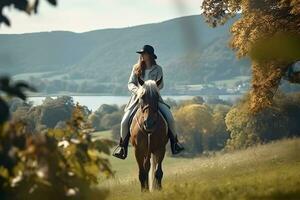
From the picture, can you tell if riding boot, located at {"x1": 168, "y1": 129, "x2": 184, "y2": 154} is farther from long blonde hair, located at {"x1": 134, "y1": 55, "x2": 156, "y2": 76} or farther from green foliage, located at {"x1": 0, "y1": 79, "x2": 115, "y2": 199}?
green foliage, located at {"x1": 0, "y1": 79, "x2": 115, "y2": 199}

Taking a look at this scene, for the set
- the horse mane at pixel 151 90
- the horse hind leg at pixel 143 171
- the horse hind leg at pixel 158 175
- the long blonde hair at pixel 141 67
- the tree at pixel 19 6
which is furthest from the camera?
the long blonde hair at pixel 141 67

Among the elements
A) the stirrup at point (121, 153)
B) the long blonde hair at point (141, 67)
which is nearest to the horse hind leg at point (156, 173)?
the stirrup at point (121, 153)

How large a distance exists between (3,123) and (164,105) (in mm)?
9215

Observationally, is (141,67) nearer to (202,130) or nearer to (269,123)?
(269,123)

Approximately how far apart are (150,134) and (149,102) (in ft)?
3.16

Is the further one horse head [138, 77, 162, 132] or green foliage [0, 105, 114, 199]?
horse head [138, 77, 162, 132]

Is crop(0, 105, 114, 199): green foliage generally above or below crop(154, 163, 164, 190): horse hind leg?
above

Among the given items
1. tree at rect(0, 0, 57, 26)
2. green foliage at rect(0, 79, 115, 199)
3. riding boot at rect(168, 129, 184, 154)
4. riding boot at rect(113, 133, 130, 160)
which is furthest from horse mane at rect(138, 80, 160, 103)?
tree at rect(0, 0, 57, 26)

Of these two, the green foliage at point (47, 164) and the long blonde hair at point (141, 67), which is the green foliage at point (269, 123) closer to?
the long blonde hair at point (141, 67)

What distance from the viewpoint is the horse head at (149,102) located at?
11.9 m

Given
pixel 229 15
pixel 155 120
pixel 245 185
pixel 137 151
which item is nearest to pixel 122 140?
pixel 137 151

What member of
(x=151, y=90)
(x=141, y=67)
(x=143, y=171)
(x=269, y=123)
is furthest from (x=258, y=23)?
(x=269, y=123)

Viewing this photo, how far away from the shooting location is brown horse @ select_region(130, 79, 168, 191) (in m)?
12.0

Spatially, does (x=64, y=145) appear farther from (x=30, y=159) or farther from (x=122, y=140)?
(x=122, y=140)
